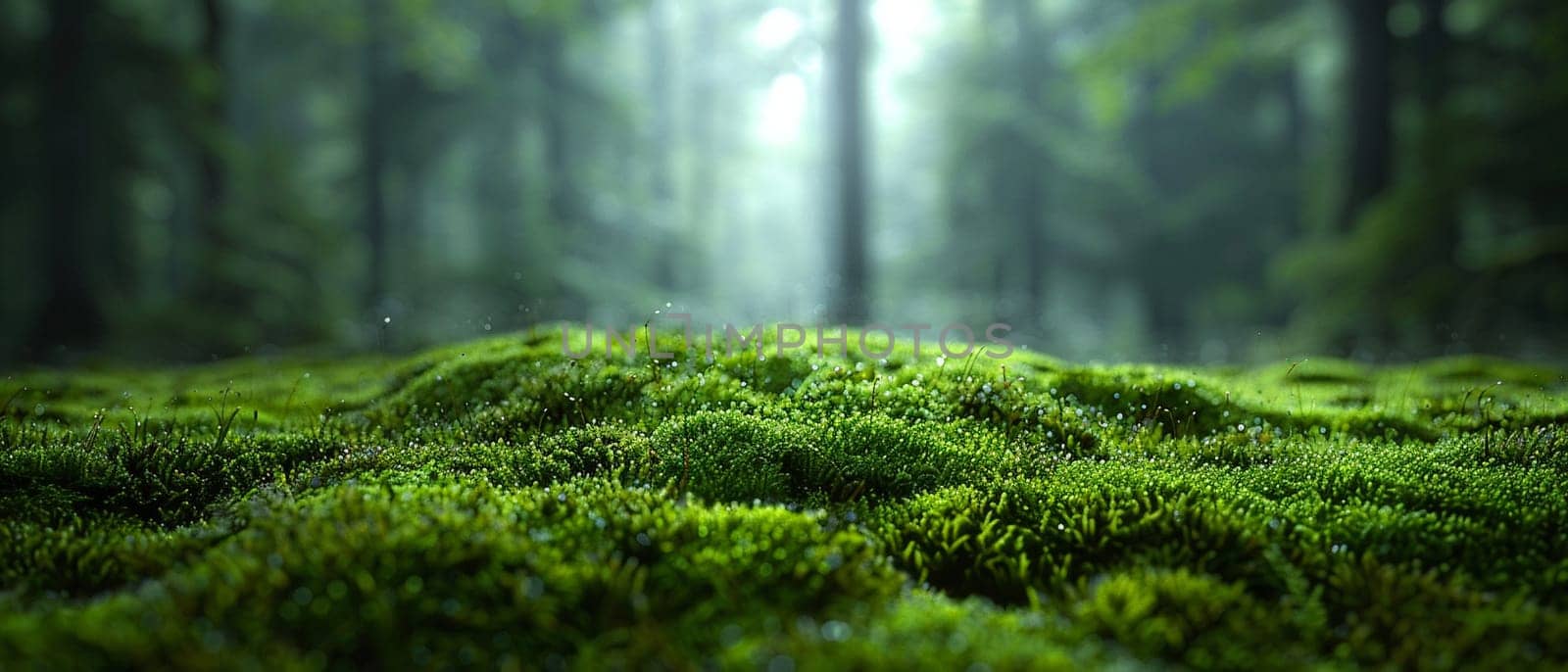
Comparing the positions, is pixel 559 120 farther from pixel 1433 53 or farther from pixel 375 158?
pixel 1433 53

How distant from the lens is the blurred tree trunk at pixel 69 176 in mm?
11992

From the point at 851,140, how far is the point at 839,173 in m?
0.57

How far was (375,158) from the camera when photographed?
1702 centimetres

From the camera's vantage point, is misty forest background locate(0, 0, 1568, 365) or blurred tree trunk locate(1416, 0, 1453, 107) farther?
blurred tree trunk locate(1416, 0, 1453, 107)

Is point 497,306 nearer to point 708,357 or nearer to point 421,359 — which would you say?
point 421,359

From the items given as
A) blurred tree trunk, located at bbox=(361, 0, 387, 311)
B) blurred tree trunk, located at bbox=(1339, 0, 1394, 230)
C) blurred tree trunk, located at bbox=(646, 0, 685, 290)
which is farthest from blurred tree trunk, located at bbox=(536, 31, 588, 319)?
blurred tree trunk, located at bbox=(1339, 0, 1394, 230)

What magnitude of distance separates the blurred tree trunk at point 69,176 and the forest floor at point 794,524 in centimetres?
905

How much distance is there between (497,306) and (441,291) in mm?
2846

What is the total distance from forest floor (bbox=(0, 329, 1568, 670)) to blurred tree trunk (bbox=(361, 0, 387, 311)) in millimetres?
12610

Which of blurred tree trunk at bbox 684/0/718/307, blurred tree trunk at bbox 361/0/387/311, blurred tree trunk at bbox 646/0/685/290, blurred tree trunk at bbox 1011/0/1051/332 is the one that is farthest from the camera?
blurred tree trunk at bbox 684/0/718/307

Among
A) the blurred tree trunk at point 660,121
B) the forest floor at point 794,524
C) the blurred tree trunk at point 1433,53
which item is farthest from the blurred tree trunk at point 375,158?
the blurred tree trunk at point 1433,53

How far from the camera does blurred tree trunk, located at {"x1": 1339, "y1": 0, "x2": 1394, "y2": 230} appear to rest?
10516 millimetres

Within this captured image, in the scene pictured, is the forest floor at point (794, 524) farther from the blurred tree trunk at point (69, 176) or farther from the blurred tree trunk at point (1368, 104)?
the blurred tree trunk at point (69, 176)

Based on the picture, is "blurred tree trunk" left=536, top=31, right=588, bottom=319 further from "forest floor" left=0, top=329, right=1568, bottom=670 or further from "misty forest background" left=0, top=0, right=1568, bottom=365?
"forest floor" left=0, top=329, right=1568, bottom=670
